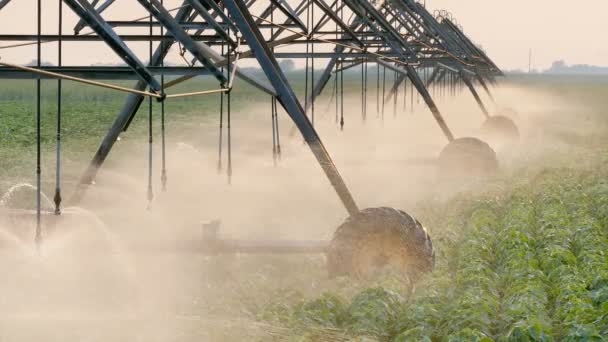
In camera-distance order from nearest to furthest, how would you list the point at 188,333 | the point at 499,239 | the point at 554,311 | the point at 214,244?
the point at 188,333, the point at 554,311, the point at 214,244, the point at 499,239

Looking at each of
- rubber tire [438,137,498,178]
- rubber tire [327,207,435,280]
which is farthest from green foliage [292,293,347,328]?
rubber tire [438,137,498,178]

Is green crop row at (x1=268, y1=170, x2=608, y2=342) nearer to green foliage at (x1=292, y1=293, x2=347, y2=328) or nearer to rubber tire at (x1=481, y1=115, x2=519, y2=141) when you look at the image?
green foliage at (x1=292, y1=293, x2=347, y2=328)

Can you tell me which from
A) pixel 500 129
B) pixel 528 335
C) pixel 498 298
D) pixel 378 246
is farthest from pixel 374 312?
pixel 500 129

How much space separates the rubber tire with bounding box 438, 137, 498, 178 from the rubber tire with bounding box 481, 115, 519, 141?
30.7 feet

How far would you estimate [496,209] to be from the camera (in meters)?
14.2

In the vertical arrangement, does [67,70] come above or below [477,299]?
above

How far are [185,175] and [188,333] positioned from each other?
1146 centimetres

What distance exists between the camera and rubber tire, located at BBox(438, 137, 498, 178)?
63.0ft

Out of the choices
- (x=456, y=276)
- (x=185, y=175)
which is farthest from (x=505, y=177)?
(x=456, y=276)

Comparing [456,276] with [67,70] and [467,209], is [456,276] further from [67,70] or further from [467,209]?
[467,209]

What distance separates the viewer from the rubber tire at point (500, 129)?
2856 centimetres

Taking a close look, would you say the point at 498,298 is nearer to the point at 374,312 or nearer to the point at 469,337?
the point at 374,312

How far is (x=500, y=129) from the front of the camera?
28.7 metres

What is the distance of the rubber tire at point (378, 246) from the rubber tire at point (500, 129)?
20.0 meters
